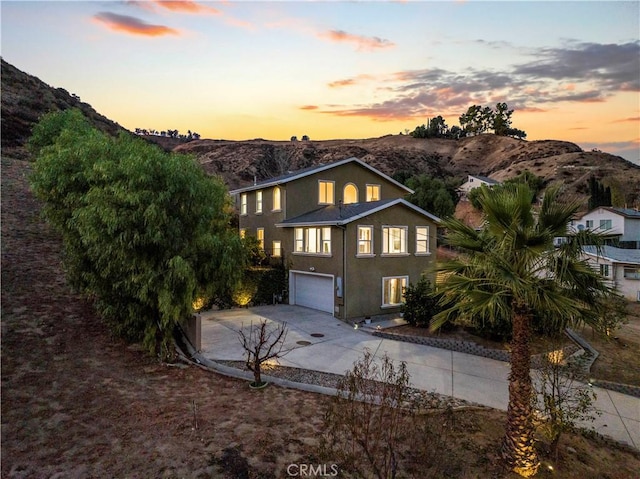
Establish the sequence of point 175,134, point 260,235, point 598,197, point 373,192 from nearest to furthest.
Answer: point 373,192 < point 260,235 < point 598,197 < point 175,134

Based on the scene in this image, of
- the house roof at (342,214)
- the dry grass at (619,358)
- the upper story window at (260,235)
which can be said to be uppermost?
the house roof at (342,214)

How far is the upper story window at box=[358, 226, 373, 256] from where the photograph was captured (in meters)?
17.2

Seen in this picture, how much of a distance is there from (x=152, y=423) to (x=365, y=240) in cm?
1268

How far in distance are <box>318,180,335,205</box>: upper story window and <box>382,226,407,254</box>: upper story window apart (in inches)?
209

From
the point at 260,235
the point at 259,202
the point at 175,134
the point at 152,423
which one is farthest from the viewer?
the point at 175,134

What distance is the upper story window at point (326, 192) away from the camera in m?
21.8

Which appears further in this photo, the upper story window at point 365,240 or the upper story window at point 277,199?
the upper story window at point 277,199

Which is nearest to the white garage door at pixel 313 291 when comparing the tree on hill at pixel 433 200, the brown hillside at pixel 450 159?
the tree on hill at pixel 433 200

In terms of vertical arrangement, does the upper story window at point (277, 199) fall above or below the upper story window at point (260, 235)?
above

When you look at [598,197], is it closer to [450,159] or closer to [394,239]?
[394,239]

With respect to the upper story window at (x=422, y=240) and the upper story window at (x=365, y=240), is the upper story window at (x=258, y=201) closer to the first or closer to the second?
the upper story window at (x=365, y=240)

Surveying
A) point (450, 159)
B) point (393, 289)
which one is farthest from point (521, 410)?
point (450, 159)

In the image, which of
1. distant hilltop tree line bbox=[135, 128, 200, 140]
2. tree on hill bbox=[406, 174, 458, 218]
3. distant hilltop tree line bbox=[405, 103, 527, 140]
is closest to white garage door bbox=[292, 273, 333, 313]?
tree on hill bbox=[406, 174, 458, 218]

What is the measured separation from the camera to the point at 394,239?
1845 centimetres
